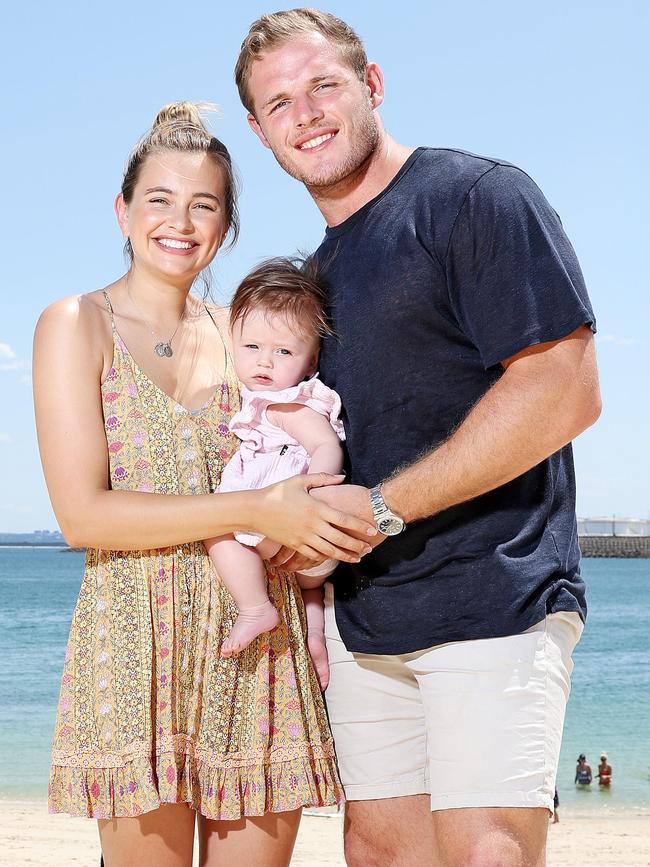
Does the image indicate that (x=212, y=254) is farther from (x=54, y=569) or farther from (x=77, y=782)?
(x=54, y=569)

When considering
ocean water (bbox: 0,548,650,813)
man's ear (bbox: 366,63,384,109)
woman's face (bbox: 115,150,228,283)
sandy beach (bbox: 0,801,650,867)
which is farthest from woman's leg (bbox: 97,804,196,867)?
ocean water (bbox: 0,548,650,813)

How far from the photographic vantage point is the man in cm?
241

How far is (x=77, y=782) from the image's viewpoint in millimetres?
2592

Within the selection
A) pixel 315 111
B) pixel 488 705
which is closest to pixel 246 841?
pixel 488 705

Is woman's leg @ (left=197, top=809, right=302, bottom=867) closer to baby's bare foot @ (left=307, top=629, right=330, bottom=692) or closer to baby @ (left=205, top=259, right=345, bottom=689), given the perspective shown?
baby's bare foot @ (left=307, top=629, right=330, bottom=692)

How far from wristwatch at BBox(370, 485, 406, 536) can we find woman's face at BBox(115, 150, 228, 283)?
93 cm

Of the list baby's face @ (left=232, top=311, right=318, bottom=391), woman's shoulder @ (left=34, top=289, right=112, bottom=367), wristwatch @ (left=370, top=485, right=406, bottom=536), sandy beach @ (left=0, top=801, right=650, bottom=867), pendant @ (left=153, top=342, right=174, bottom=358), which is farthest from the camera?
sandy beach @ (left=0, top=801, right=650, bottom=867)

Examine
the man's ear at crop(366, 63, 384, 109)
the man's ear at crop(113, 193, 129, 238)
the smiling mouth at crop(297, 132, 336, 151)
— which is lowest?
the man's ear at crop(113, 193, 129, 238)

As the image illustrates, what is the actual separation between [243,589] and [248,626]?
10 centimetres

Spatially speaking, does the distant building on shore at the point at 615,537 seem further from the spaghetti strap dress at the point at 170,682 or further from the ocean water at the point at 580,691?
the spaghetti strap dress at the point at 170,682

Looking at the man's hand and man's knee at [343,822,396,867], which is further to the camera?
man's knee at [343,822,396,867]

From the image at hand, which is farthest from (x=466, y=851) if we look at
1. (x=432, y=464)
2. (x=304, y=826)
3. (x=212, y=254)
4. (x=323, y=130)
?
(x=304, y=826)

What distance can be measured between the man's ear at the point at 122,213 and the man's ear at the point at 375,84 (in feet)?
2.70

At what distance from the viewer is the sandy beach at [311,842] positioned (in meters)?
9.24
